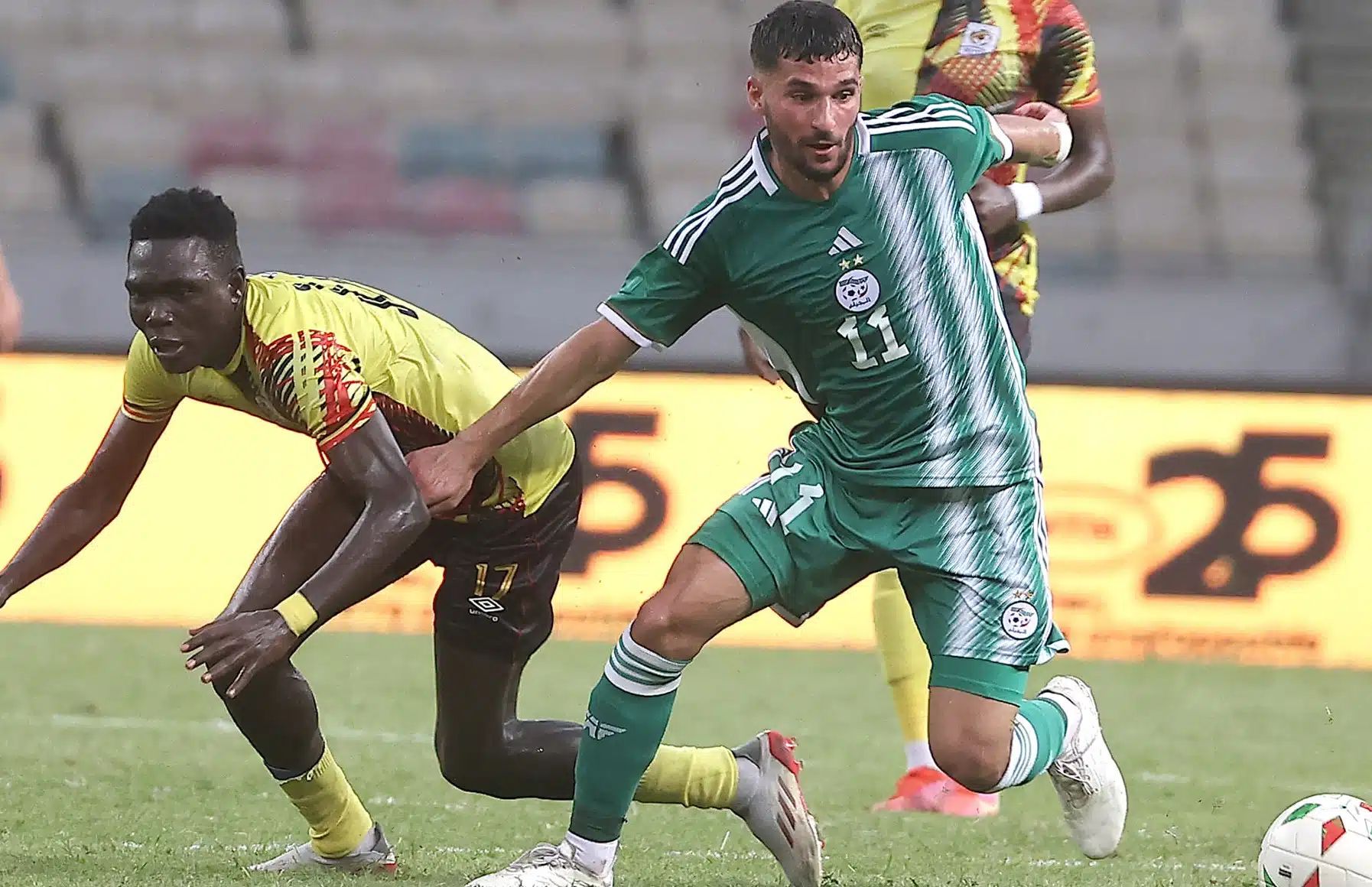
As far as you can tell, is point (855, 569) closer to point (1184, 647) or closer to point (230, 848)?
point (230, 848)

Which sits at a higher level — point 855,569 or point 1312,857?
point 855,569

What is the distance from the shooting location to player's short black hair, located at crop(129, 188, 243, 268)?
13.8ft

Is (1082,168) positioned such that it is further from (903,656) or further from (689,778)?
(689,778)

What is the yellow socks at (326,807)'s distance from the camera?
182 inches

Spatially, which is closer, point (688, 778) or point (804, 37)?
point (804, 37)

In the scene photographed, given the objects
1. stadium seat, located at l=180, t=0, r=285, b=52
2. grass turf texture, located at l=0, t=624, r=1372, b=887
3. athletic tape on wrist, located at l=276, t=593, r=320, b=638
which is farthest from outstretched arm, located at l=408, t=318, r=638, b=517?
stadium seat, located at l=180, t=0, r=285, b=52

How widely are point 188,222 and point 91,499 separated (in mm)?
863

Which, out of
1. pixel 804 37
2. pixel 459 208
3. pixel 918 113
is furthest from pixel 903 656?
pixel 459 208

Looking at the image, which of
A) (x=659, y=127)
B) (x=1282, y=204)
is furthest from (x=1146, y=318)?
(x=659, y=127)

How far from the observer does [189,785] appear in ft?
19.0

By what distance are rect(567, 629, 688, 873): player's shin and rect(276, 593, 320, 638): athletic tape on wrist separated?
57 cm

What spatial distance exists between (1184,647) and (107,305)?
Result: 716 centimetres

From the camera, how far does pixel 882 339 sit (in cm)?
411

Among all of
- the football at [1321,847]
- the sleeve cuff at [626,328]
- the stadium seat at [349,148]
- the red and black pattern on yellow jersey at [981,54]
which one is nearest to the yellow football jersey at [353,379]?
the sleeve cuff at [626,328]
